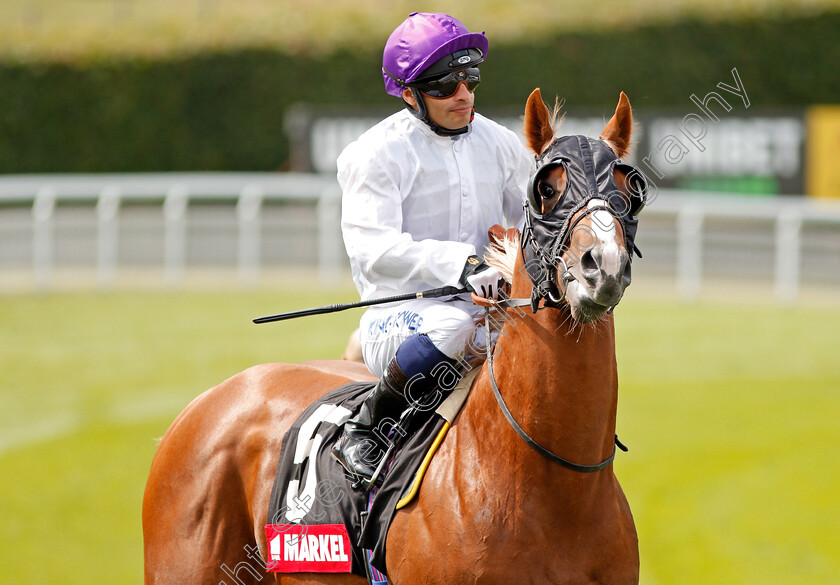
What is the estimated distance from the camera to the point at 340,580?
3225 mm

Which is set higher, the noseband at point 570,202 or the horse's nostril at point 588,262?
the noseband at point 570,202

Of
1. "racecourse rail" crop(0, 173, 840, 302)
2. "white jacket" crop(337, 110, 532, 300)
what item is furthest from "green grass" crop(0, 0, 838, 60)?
"white jacket" crop(337, 110, 532, 300)

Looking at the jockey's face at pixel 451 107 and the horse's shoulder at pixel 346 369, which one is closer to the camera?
the jockey's face at pixel 451 107

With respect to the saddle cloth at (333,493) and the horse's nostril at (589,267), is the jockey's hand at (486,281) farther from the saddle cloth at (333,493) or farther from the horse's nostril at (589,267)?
the horse's nostril at (589,267)

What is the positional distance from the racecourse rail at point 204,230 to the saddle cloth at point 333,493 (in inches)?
409

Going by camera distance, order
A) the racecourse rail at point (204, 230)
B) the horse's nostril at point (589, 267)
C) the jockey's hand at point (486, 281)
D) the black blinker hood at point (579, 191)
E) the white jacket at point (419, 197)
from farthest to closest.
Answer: the racecourse rail at point (204, 230) → the white jacket at point (419, 197) → the jockey's hand at point (486, 281) → the black blinker hood at point (579, 191) → the horse's nostril at point (589, 267)

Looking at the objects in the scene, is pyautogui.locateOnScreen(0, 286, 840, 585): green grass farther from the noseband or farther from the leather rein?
the noseband

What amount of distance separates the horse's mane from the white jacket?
68 millimetres

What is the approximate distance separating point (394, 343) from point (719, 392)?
264 inches

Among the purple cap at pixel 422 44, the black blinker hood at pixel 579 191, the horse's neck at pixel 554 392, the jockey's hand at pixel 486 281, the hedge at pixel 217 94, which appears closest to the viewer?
the black blinker hood at pixel 579 191

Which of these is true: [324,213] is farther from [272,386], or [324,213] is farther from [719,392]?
[272,386]

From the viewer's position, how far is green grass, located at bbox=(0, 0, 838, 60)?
18.2 m

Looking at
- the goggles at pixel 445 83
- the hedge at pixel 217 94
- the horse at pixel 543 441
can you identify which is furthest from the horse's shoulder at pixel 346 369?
the hedge at pixel 217 94

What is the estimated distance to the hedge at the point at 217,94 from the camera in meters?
18.1
